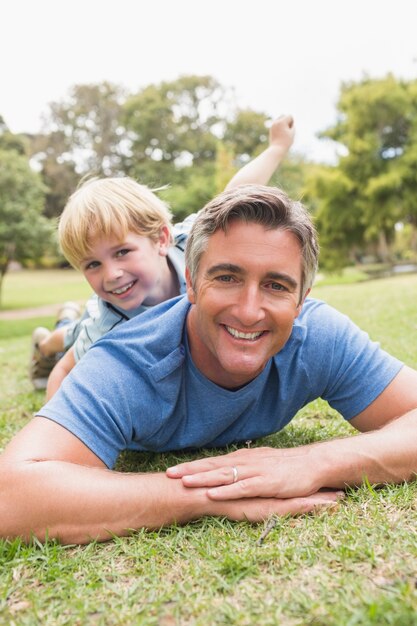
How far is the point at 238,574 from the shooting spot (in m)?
1.79

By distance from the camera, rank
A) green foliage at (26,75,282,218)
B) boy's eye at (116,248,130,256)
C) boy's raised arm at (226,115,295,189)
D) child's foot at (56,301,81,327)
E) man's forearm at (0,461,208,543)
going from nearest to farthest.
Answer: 1. man's forearm at (0,461,208,543)
2. boy's eye at (116,248,130,256)
3. boy's raised arm at (226,115,295,189)
4. child's foot at (56,301,81,327)
5. green foliage at (26,75,282,218)

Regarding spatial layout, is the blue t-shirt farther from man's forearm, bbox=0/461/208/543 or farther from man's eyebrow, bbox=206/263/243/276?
man's eyebrow, bbox=206/263/243/276

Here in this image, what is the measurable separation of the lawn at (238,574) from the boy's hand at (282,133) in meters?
3.02

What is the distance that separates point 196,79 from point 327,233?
74.3 ft

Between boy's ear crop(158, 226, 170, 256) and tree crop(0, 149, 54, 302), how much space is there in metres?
18.2

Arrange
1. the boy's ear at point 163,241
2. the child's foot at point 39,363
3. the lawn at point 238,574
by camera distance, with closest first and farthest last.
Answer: the lawn at point 238,574, the boy's ear at point 163,241, the child's foot at point 39,363

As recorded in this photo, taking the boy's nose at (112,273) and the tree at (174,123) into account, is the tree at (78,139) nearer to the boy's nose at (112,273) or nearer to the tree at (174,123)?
the tree at (174,123)

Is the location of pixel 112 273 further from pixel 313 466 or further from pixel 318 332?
pixel 313 466

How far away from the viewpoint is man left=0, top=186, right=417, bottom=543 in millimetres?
2096

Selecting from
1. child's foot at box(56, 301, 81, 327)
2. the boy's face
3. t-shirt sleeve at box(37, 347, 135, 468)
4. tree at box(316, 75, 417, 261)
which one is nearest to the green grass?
tree at box(316, 75, 417, 261)

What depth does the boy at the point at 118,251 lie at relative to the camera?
351 centimetres

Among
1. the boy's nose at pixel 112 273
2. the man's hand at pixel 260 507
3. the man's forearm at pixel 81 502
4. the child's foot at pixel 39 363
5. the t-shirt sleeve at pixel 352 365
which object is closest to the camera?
the man's forearm at pixel 81 502

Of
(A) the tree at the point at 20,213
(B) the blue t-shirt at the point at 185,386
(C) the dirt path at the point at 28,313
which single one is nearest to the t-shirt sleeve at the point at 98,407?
(B) the blue t-shirt at the point at 185,386

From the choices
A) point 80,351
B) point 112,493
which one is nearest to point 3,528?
point 112,493
